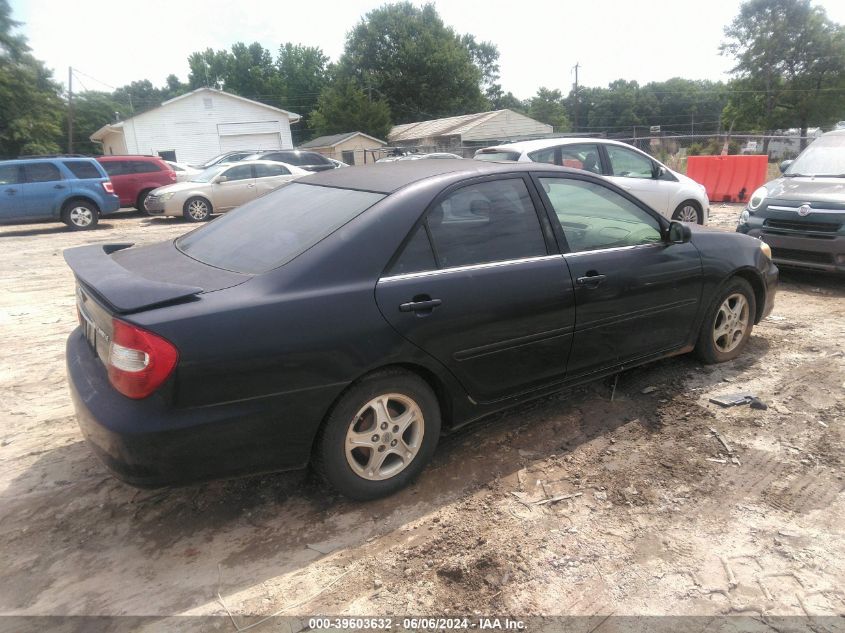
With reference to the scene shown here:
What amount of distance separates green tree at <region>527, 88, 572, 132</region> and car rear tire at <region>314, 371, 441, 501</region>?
229 feet

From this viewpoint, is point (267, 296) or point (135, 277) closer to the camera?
point (267, 296)

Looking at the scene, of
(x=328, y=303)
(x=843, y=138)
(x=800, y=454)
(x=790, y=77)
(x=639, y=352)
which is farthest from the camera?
(x=790, y=77)

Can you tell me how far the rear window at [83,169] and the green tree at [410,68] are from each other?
159 ft

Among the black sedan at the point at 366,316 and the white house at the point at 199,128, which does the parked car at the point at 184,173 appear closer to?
the white house at the point at 199,128

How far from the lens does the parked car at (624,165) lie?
27.0ft

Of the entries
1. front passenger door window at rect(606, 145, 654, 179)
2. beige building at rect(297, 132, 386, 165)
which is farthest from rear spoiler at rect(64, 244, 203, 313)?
beige building at rect(297, 132, 386, 165)

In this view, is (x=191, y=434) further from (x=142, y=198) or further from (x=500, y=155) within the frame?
(x=142, y=198)

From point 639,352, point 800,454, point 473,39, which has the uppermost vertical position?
point 473,39

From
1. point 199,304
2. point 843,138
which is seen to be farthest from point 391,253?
point 843,138

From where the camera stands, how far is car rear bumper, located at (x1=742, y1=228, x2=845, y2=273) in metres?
6.22

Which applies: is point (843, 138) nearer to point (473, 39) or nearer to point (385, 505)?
point (385, 505)

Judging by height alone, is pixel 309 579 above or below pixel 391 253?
below

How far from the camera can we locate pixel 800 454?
332 centimetres

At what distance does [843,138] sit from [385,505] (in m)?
7.96
